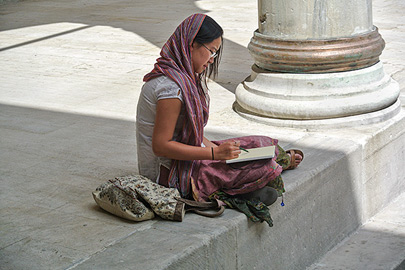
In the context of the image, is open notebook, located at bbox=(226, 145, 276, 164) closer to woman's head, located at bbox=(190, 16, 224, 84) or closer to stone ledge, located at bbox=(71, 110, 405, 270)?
stone ledge, located at bbox=(71, 110, 405, 270)

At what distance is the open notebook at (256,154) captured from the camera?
3.52 m

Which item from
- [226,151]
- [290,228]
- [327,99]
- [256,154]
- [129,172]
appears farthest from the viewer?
[327,99]

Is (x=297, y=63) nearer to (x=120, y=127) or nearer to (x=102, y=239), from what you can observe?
(x=120, y=127)

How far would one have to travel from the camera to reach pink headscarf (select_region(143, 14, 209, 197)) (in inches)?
136

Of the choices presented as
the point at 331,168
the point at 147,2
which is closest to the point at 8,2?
the point at 147,2

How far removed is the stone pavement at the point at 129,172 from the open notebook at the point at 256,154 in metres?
0.31

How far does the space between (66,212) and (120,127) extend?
5.97 ft

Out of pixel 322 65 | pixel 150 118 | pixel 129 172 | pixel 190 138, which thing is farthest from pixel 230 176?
pixel 322 65

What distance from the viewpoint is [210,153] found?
135 inches

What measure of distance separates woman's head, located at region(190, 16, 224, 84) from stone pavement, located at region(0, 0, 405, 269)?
80cm

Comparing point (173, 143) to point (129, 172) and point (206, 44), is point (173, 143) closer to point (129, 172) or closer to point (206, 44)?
point (206, 44)

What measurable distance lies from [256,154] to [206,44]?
0.63m

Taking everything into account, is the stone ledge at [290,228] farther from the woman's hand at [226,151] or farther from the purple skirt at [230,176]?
the woman's hand at [226,151]

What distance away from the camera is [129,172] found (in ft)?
14.3
